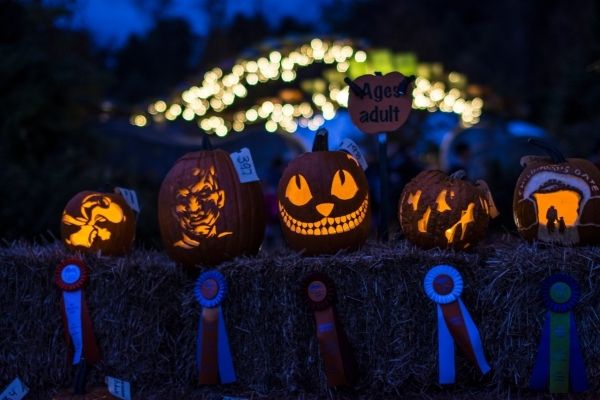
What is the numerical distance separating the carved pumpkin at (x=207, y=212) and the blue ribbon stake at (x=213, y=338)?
0.33 metres

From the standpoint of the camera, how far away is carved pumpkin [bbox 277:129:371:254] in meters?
3.42

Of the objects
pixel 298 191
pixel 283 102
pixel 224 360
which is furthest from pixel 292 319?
Result: pixel 283 102

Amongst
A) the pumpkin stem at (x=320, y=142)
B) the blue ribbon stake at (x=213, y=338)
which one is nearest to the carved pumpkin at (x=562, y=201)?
the pumpkin stem at (x=320, y=142)

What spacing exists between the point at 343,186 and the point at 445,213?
21.3 inches

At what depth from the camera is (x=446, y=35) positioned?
22078 millimetres

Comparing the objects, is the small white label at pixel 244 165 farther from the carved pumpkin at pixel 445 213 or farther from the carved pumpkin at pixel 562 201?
the carved pumpkin at pixel 562 201

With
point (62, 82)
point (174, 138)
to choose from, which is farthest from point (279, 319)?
point (174, 138)

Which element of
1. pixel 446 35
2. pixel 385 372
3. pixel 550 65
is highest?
pixel 446 35

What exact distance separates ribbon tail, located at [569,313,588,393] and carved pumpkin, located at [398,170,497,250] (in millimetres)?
659

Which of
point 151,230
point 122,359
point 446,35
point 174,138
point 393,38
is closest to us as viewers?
point 122,359

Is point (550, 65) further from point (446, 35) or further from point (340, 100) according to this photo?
point (340, 100)

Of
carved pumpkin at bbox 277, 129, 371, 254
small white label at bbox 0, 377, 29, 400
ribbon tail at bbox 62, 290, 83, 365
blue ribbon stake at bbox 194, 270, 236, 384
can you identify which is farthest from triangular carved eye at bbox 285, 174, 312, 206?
small white label at bbox 0, 377, 29, 400

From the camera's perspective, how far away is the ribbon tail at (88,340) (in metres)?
3.45

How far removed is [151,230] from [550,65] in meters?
16.3
